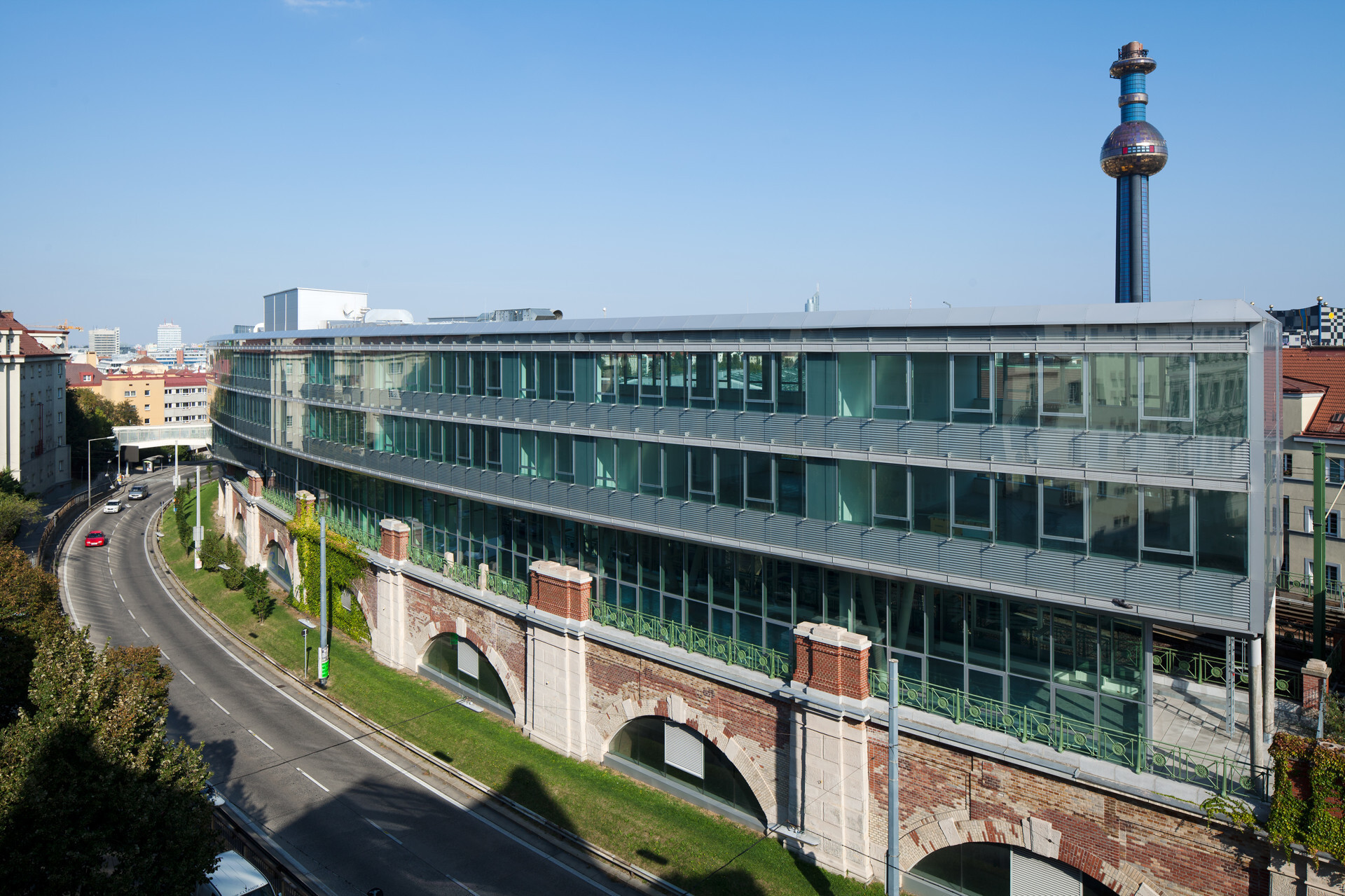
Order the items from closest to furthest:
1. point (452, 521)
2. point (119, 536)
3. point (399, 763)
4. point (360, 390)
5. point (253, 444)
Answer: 1. point (399, 763)
2. point (452, 521)
3. point (360, 390)
4. point (253, 444)
5. point (119, 536)

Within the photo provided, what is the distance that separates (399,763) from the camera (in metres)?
29.7

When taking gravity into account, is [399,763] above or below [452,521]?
below

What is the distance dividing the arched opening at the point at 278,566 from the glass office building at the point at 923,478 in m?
23.1

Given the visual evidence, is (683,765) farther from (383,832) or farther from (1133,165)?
(1133,165)

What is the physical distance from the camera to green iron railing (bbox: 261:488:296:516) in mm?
49906

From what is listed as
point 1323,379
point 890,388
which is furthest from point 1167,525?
point 1323,379

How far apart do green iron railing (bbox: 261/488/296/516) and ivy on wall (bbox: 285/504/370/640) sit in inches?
113

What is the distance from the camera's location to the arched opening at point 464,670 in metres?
32.2

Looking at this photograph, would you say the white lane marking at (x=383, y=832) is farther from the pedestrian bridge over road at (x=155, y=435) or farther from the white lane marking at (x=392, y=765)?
the pedestrian bridge over road at (x=155, y=435)

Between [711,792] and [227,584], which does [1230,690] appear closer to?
[711,792]

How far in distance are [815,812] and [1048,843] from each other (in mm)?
5347

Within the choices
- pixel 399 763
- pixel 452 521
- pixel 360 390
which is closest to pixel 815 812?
pixel 399 763

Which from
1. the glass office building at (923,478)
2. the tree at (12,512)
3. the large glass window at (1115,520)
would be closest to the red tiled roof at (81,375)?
the tree at (12,512)

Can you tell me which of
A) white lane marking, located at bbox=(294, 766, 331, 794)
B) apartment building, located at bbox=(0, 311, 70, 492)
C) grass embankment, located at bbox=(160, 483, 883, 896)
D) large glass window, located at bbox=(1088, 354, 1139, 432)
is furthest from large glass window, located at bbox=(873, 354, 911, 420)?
apartment building, located at bbox=(0, 311, 70, 492)
